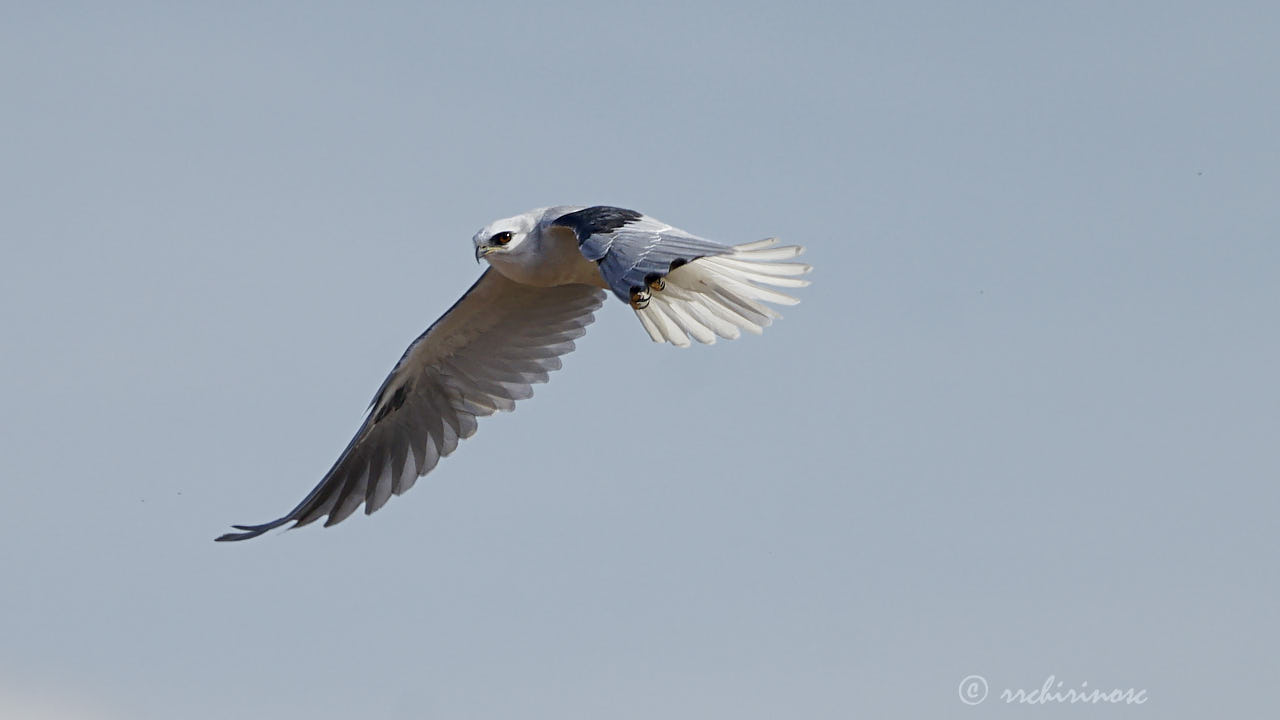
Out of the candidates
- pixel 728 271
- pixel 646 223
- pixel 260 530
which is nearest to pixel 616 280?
pixel 646 223

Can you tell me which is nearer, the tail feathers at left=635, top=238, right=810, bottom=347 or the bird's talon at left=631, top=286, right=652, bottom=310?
the bird's talon at left=631, top=286, right=652, bottom=310

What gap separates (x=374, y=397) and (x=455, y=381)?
2.15ft

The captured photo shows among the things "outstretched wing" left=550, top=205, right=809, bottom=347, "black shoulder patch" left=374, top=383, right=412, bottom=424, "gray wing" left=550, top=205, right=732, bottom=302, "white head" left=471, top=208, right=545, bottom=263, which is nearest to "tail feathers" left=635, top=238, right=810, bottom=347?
"outstretched wing" left=550, top=205, right=809, bottom=347

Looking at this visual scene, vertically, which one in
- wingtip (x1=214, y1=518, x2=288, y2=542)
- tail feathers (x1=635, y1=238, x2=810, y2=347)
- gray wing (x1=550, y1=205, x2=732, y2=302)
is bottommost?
wingtip (x1=214, y1=518, x2=288, y2=542)

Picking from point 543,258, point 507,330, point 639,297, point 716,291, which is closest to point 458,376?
point 507,330

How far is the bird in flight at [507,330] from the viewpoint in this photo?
1088 centimetres

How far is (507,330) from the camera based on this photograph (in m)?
12.3

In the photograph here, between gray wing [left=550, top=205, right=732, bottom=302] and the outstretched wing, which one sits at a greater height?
the outstretched wing

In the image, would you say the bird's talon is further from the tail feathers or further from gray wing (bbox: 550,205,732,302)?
the tail feathers

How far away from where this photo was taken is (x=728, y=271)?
10.9 m

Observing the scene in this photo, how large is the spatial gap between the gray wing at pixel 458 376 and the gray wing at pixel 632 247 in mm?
2411

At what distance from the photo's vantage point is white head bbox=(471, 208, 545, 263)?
10.8 meters

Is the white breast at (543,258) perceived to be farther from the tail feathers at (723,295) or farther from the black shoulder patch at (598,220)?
the black shoulder patch at (598,220)

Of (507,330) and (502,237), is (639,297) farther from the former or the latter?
(507,330)
